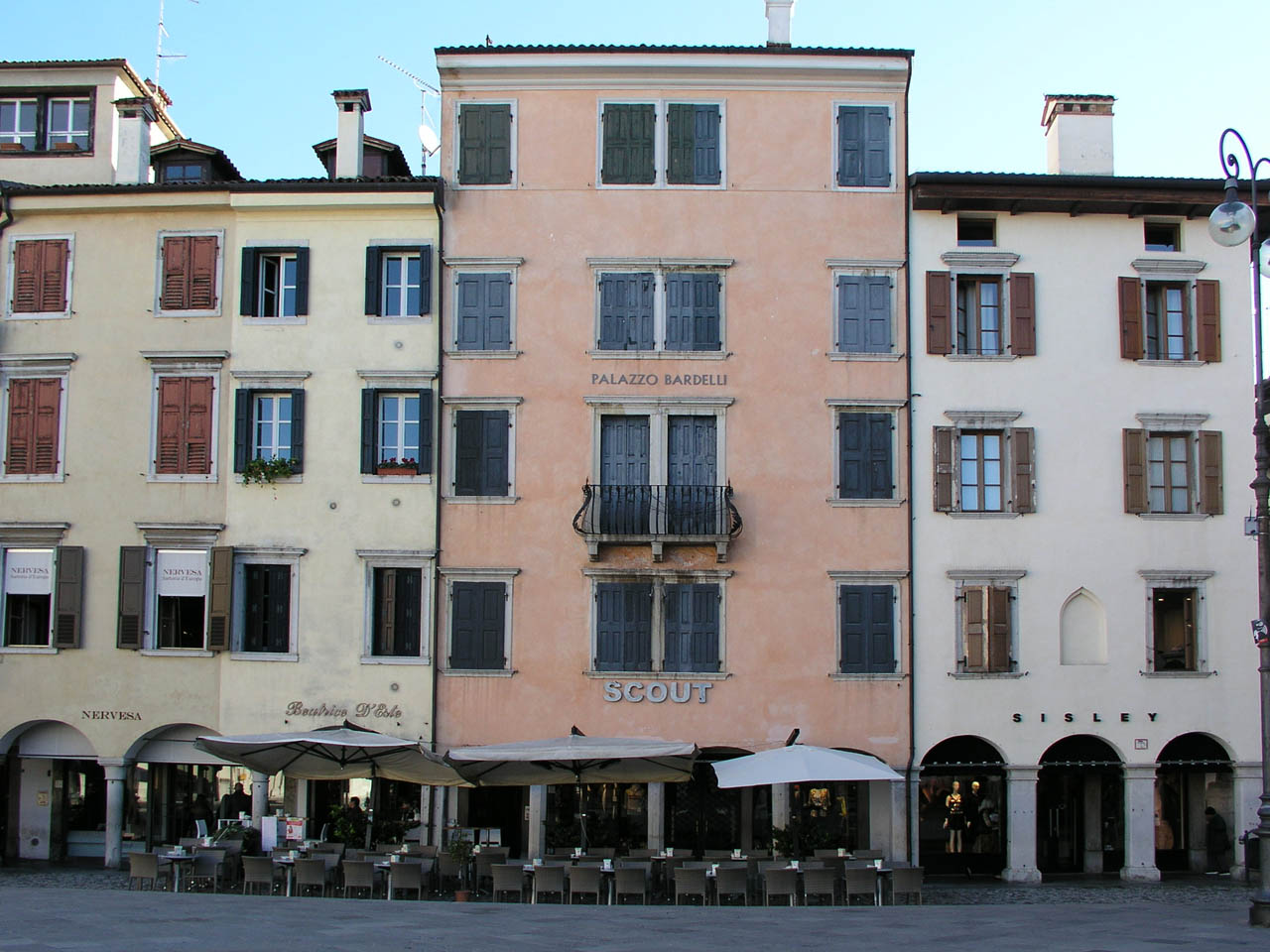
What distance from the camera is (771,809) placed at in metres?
27.2

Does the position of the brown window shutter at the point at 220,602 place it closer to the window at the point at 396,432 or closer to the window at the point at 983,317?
the window at the point at 396,432

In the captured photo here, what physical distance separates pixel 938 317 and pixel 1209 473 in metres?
6.03

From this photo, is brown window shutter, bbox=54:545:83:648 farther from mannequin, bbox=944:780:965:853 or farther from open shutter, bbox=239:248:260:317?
mannequin, bbox=944:780:965:853

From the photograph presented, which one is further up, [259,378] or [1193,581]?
[259,378]

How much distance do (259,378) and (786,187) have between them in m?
11.0

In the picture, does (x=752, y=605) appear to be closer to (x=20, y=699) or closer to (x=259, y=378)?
(x=259, y=378)

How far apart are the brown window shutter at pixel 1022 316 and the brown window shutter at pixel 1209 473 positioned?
3.75 m

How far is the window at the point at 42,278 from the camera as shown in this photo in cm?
2808

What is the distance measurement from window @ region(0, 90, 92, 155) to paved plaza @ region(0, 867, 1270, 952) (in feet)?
50.2

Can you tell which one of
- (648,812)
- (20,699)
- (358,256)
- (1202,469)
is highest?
(358,256)

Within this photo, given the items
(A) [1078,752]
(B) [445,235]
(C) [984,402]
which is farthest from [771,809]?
(B) [445,235]

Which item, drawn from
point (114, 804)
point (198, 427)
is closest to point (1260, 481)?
point (198, 427)

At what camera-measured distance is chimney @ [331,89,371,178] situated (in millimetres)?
28547

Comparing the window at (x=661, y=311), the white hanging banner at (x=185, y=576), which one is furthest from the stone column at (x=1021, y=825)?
the white hanging banner at (x=185, y=576)
